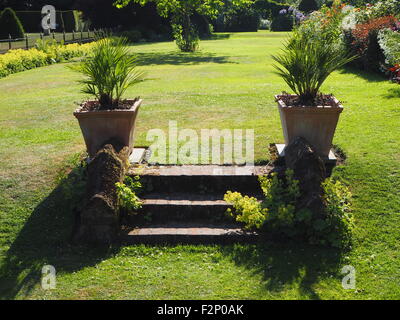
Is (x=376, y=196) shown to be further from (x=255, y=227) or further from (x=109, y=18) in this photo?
(x=109, y=18)

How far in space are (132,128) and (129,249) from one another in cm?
204

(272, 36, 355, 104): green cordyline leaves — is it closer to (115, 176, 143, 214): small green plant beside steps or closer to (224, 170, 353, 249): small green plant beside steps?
(224, 170, 353, 249): small green plant beside steps

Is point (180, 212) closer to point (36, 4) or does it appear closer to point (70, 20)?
point (70, 20)

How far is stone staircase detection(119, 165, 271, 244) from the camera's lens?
5.29 metres

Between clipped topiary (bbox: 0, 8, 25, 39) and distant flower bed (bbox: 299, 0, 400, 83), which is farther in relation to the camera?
clipped topiary (bbox: 0, 8, 25, 39)

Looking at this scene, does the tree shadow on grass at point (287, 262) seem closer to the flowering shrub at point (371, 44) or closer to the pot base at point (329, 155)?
the pot base at point (329, 155)

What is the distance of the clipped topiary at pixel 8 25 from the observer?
85.6 ft

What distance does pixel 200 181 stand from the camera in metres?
5.97

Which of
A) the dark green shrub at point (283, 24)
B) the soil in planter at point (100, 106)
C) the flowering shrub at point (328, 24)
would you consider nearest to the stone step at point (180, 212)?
the soil in planter at point (100, 106)

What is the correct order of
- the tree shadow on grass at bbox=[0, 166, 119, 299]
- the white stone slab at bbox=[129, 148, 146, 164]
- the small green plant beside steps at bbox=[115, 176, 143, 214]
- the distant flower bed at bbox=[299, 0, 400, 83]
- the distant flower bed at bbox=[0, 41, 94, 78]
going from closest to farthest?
the tree shadow on grass at bbox=[0, 166, 119, 299], the small green plant beside steps at bbox=[115, 176, 143, 214], the white stone slab at bbox=[129, 148, 146, 164], the distant flower bed at bbox=[299, 0, 400, 83], the distant flower bed at bbox=[0, 41, 94, 78]

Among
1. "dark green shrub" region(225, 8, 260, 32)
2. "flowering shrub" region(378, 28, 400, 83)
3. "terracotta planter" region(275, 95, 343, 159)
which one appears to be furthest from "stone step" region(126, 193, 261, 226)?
"dark green shrub" region(225, 8, 260, 32)

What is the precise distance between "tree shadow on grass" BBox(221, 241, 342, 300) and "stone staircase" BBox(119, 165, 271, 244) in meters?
0.25

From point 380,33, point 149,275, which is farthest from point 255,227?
point 380,33
